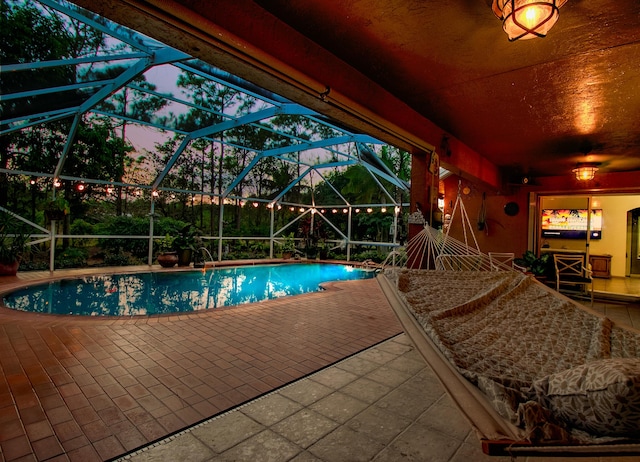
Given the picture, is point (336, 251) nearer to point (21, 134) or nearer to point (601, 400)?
point (21, 134)

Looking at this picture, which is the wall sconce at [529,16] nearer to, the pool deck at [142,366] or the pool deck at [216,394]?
the pool deck at [216,394]

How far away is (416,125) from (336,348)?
88.4 inches

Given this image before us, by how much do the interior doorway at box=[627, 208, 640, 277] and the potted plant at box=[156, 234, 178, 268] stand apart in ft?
37.5

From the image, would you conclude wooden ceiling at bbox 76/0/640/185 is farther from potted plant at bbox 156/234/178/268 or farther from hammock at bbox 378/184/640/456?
potted plant at bbox 156/234/178/268

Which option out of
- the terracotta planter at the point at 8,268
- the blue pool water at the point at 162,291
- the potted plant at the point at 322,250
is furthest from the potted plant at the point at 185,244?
the potted plant at the point at 322,250

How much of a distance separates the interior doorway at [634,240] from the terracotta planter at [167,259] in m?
11.4

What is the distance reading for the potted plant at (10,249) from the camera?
5621 mm

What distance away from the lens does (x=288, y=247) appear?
425 inches

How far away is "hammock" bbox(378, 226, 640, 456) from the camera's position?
2.52 feet

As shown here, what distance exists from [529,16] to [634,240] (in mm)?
9639

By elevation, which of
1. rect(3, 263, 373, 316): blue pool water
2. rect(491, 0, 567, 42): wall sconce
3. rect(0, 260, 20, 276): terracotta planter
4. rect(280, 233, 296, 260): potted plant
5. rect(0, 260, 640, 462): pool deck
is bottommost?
rect(3, 263, 373, 316): blue pool water

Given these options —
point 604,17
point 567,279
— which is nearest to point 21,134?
point 604,17

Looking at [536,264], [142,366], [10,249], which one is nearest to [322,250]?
[536,264]

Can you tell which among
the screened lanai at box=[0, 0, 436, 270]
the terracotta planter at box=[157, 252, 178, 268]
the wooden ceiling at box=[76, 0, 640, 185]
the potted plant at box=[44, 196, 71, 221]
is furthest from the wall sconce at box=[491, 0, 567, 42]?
the terracotta planter at box=[157, 252, 178, 268]
